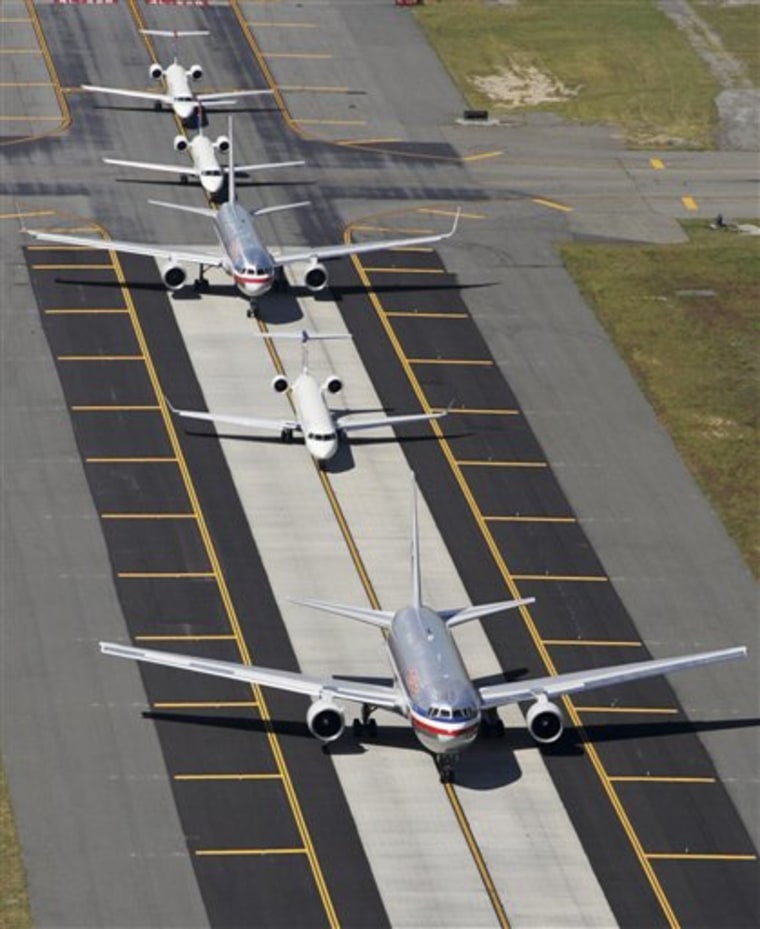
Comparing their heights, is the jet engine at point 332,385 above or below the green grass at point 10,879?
above

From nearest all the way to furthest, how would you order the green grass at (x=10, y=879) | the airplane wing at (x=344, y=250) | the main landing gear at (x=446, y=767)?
the green grass at (x=10, y=879), the main landing gear at (x=446, y=767), the airplane wing at (x=344, y=250)

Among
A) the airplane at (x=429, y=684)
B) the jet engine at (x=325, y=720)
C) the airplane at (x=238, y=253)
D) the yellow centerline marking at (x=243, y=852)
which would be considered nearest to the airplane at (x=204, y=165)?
the airplane at (x=238, y=253)

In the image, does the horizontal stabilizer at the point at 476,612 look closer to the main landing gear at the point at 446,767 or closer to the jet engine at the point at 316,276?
the main landing gear at the point at 446,767

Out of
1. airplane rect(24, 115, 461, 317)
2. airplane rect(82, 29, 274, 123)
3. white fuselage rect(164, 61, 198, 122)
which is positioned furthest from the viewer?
airplane rect(82, 29, 274, 123)

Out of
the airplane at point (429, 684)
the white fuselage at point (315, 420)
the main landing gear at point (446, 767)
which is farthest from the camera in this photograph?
the white fuselage at point (315, 420)

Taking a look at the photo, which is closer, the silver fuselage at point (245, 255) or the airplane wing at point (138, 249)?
the silver fuselage at point (245, 255)

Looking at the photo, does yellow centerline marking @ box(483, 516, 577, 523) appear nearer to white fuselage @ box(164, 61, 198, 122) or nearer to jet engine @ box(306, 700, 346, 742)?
jet engine @ box(306, 700, 346, 742)

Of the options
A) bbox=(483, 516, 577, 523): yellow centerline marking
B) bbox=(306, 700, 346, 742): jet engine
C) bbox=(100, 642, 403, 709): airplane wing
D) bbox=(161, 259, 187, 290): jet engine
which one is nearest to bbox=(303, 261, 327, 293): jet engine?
bbox=(161, 259, 187, 290): jet engine
